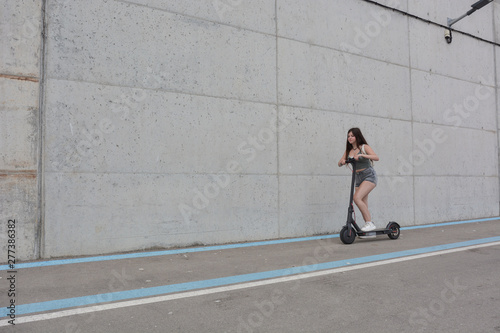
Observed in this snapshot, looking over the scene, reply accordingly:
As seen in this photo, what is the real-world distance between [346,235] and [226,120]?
2.72 m

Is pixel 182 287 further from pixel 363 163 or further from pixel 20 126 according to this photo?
pixel 363 163

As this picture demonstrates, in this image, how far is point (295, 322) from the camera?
2.93 metres

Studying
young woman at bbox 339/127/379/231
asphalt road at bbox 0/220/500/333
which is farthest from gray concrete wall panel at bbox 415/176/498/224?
asphalt road at bbox 0/220/500/333

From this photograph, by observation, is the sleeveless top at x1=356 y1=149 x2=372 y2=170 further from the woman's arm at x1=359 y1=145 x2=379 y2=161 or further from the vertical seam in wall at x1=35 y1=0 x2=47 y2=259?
the vertical seam in wall at x1=35 y1=0 x2=47 y2=259

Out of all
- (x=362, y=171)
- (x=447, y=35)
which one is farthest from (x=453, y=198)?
(x=362, y=171)

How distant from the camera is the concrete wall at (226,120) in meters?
5.30

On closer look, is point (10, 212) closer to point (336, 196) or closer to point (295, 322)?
point (295, 322)

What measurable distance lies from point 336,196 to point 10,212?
215 inches

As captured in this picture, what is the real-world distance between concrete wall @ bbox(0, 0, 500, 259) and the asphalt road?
0.76 metres

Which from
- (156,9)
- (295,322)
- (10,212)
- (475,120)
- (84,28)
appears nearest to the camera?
(295,322)

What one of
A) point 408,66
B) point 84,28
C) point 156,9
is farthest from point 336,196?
point 84,28

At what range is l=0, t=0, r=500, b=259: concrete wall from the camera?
530 centimetres

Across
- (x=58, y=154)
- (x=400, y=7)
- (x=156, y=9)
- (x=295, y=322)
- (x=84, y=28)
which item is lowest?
(x=295, y=322)

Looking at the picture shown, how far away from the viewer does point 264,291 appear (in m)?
3.68
